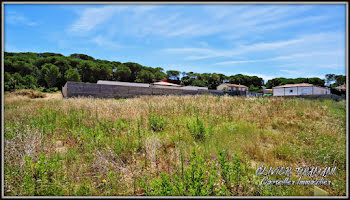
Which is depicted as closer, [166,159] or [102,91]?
[166,159]

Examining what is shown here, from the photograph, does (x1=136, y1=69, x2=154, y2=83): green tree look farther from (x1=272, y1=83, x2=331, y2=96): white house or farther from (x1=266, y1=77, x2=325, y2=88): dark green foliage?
(x1=266, y1=77, x2=325, y2=88): dark green foliage

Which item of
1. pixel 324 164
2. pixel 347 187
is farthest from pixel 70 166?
pixel 324 164

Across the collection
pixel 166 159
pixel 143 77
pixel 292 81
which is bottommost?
pixel 166 159

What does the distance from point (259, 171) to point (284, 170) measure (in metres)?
0.45

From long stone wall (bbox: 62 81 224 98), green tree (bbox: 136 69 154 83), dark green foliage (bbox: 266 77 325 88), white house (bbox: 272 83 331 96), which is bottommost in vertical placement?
long stone wall (bbox: 62 81 224 98)

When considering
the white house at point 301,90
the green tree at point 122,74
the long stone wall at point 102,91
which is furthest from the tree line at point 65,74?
the long stone wall at point 102,91

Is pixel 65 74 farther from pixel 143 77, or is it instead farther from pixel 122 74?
pixel 143 77

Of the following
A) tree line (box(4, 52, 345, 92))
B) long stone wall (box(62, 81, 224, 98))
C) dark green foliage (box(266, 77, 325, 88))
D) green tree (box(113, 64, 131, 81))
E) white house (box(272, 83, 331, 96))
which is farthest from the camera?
green tree (box(113, 64, 131, 81))

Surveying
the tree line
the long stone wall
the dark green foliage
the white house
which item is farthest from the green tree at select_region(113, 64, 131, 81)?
the dark green foliage

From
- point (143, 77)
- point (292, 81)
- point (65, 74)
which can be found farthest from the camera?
point (143, 77)

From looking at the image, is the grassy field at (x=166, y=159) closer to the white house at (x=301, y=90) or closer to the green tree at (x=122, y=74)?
the white house at (x=301, y=90)

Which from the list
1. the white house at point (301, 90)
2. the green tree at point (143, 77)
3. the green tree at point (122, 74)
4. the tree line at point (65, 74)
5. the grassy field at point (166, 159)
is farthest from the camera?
the green tree at point (143, 77)

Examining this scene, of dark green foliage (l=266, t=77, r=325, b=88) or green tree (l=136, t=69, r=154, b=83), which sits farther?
green tree (l=136, t=69, r=154, b=83)

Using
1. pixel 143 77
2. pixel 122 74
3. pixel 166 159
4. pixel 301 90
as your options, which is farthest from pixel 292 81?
pixel 122 74
